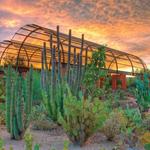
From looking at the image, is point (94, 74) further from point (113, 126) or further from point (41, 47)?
point (41, 47)

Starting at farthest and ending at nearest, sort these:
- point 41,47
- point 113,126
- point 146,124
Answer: point 41,47
point 146,124
point 113,126

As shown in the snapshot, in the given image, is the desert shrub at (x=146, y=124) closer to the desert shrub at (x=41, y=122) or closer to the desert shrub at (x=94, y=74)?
the desert shrub at (x=41, y=122)

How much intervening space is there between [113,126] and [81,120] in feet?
2.59

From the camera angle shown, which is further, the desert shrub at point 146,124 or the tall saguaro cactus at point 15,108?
the desert shrub at point 146,124

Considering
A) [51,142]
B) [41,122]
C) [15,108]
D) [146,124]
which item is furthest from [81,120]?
[41,122]

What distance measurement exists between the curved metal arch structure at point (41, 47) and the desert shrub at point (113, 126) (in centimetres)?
766

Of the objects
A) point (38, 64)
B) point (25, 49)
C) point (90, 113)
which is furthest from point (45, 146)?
point (38, 64)

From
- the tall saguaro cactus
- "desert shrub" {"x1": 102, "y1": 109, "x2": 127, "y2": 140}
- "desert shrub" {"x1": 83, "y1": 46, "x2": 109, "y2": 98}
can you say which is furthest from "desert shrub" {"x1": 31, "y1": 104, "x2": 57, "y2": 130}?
"desert shrub" {"x1": 83, "y1": 46, "x2": 109, "y2": 98}

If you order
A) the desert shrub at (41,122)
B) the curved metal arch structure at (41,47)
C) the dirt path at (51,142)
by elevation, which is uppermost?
the curved metal arch structure at (41,47)

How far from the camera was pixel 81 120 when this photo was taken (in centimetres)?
662

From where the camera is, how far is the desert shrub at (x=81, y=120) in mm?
6582

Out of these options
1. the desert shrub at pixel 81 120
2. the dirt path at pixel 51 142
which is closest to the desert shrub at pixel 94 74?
the dirt path at pixel 51 142

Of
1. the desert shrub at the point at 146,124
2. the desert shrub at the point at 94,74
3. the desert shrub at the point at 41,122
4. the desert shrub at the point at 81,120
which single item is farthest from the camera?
the desert shrub at the point at 94,74

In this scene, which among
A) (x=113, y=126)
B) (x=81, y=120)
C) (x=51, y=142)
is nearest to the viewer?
(x=81, y=120)
